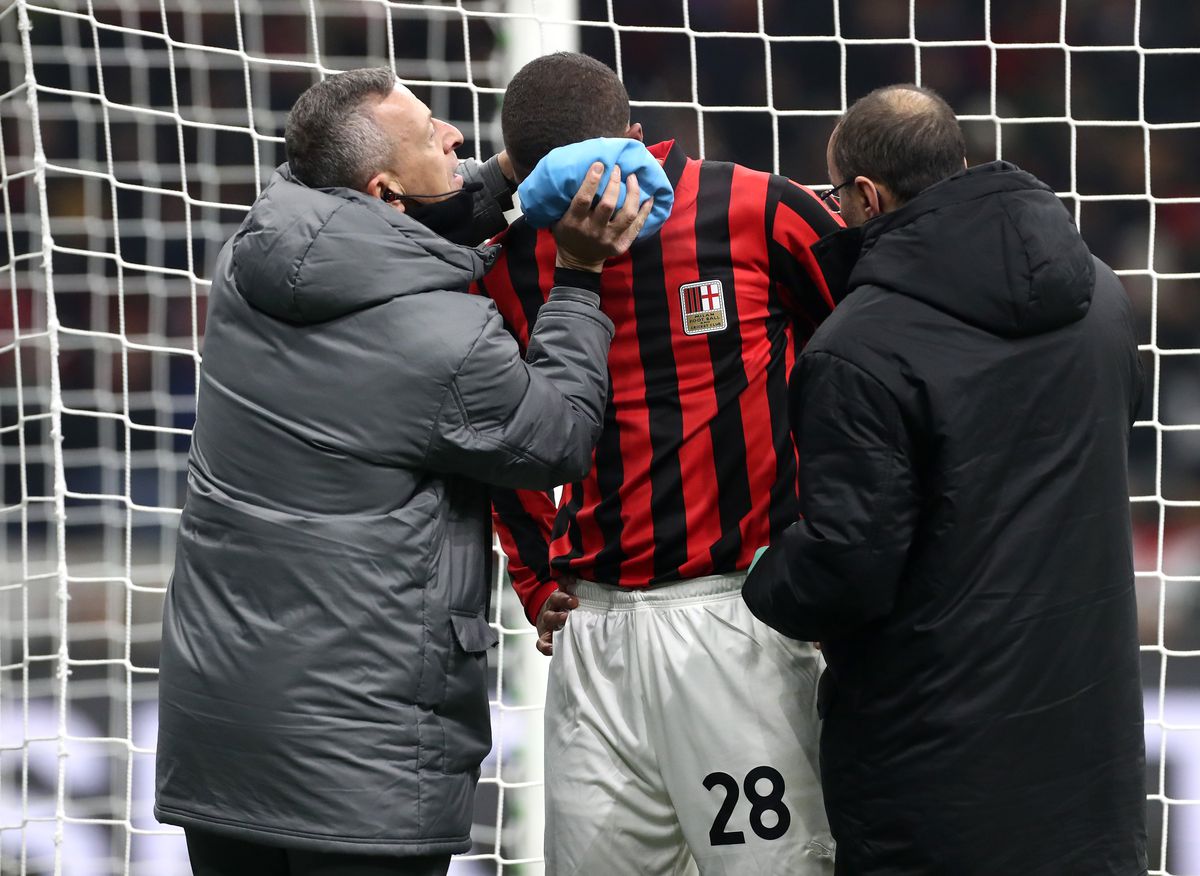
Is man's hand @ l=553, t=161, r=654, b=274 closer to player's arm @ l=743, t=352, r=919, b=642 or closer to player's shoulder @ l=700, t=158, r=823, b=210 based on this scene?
player's shoulder @ l=700, t=158, r=823, b=210

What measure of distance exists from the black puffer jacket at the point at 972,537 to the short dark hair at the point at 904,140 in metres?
0.06

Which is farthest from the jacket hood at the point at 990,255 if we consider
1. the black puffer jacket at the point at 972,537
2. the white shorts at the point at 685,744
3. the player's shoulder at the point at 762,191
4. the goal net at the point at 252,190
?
the goal net at the point at 252,190

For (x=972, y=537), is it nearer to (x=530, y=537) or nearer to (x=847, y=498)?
(x=847, y=498)

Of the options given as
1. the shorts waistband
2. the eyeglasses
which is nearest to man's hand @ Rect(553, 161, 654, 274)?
the eyeglasses

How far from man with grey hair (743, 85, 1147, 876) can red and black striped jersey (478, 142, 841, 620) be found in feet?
0.67

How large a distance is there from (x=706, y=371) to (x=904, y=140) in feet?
1.34

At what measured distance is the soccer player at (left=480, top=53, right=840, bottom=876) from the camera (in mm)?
1842

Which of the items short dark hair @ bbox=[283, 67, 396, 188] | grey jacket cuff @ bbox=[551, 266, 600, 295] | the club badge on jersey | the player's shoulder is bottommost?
the club badge on jersey

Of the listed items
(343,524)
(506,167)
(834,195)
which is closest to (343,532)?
(343,524)

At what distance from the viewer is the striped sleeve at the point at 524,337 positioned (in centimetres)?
196

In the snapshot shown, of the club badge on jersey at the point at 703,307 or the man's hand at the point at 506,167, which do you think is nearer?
the club badge on jersey at the point at 703,307

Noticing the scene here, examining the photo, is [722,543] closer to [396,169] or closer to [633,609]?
[633,609]

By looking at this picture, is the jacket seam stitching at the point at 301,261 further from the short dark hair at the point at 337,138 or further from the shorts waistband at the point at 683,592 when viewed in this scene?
the shorts waistband at the point at 683,592

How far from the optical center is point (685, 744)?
1853mm
